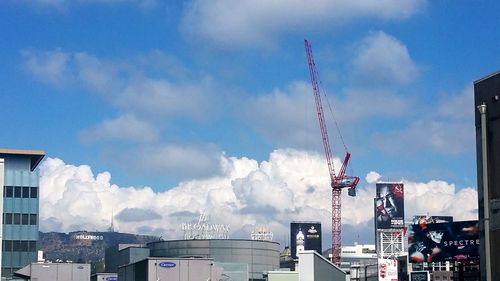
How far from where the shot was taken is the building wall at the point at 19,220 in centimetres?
11112

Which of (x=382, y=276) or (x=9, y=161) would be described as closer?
(x=9, y=161)

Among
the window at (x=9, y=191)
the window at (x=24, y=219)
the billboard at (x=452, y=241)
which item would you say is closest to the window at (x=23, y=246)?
the window at (x=24, y=219)

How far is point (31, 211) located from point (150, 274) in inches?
1248

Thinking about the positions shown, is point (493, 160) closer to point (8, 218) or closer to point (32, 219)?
point (8, 218)

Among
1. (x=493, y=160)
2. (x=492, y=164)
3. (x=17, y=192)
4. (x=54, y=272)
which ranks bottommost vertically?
(x=54, y=272)

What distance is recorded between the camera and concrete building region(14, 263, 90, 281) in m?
105

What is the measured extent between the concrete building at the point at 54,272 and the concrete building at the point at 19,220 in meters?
4.27

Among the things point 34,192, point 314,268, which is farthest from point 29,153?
point 314,268

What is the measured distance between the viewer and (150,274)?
3413 inches

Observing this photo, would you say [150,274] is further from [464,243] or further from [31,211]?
[464,243]

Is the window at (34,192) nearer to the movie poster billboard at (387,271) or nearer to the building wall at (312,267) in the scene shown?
the building wall at (312,267)

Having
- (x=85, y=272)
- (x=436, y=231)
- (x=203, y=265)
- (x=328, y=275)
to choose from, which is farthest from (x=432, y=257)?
(x=328, y=275)

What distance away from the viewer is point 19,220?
367 feet

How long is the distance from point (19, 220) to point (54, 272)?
7754 mm
